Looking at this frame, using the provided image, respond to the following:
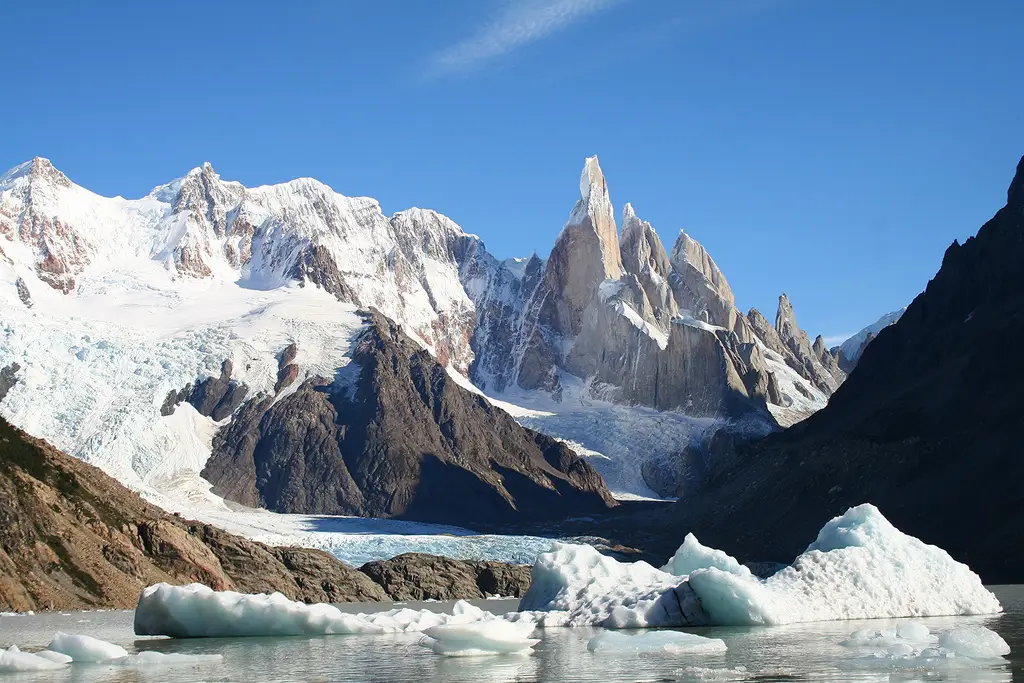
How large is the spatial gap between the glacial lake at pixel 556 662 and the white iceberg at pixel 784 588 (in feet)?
3.60

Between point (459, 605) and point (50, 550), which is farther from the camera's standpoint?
point (50, 550)

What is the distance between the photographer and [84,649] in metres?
34.3

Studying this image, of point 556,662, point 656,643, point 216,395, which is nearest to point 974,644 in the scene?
point 656,643

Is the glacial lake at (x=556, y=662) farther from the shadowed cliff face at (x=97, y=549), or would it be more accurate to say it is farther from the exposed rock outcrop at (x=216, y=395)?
the exposed rock outcrop at (x=216, y=395)

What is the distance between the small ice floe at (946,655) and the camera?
28.8m

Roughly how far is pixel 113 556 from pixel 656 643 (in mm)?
50886

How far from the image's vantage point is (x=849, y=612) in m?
43.4

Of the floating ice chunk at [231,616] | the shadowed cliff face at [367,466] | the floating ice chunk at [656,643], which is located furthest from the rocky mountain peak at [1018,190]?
the floating ice chunk at [656,643]

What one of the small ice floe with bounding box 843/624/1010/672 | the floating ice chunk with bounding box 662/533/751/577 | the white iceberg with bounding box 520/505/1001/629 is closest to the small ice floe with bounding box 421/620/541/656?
the white iceberg with bounding box 520/505/1001/629

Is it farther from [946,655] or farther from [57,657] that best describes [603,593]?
[57,657]

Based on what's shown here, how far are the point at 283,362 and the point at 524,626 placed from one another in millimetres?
165444

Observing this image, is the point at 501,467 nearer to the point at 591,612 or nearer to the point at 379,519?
Result: the point at 379,519

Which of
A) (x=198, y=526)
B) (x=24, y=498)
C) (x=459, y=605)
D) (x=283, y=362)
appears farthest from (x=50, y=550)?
(x=283, y=362)

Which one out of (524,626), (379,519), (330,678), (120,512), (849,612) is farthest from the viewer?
(379,519)
